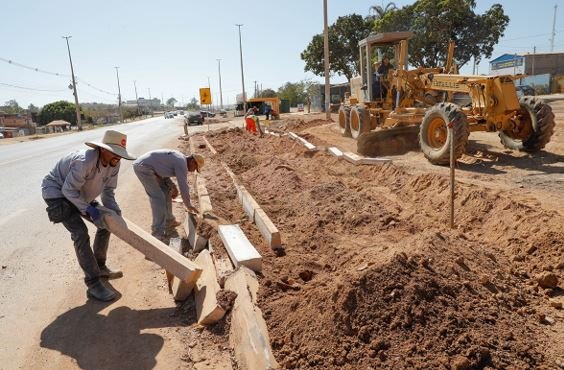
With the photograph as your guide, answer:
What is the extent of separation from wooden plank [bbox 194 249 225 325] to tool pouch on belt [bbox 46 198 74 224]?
4.49 ft

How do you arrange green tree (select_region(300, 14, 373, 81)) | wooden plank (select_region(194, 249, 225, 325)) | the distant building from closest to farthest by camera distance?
wooden plank (select_region(194, 249, 225, 325)), green tree (select_region(300, 14, 373, 81)), the distant building

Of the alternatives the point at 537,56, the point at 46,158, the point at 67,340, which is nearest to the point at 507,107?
the point at 67,340

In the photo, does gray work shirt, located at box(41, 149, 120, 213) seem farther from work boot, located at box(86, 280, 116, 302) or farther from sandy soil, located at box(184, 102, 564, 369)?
sandy soil, located at box(184, 102, 564, 369)

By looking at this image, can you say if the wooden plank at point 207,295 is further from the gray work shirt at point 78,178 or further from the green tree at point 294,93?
the green tree at point 294,93

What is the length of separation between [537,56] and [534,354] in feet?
176

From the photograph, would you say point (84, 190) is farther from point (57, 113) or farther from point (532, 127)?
point (57, 113)

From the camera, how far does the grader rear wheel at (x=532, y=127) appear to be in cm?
798

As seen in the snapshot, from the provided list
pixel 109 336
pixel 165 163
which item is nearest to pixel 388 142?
pixel 165 163

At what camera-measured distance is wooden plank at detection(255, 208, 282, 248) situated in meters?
4.84

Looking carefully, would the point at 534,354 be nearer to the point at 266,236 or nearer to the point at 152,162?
the point at 266,236

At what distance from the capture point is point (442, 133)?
337 inches

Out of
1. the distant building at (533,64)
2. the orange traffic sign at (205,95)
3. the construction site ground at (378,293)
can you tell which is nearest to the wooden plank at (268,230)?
the construction site ground at (378,293)

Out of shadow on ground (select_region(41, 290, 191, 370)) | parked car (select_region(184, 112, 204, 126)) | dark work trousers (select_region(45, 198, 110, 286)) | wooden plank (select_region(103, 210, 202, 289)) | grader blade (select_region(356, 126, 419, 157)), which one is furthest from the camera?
parked car (select_region(184, 112, 204, 126))

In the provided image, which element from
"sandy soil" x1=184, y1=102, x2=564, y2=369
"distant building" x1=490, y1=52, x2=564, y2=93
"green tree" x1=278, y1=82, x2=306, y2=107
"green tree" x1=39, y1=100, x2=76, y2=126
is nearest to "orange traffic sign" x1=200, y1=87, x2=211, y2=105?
"sandy soil" x1=184, y1=102, x2=564, y2=369
